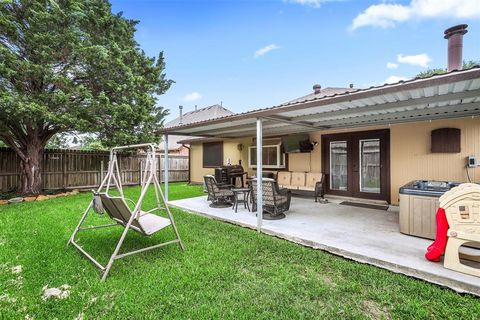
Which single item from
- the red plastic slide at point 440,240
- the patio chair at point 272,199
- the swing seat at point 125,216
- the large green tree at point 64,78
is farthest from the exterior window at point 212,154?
the red plastic slide at point 440,240

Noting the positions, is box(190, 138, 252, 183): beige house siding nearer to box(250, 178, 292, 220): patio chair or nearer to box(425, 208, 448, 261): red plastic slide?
box(250, 178, 292, 220): patio chair

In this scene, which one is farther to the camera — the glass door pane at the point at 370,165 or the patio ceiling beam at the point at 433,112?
the glass door pane at the point at 370,165

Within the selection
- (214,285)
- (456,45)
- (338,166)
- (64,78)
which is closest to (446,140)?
(456,45)

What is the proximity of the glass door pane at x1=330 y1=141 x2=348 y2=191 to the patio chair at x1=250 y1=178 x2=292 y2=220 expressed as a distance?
304 cm

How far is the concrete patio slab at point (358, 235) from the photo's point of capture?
289cm

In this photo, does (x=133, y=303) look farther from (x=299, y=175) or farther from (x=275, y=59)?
(x=275, y=59)

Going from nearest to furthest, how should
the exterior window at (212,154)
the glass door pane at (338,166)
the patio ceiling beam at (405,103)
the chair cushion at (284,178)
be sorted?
1. the patio ceiling beam at (405,103)
2. the glass door pane at (338,166)
3. the chair cushion at (284,178)
4. the exterior window at (212,154)

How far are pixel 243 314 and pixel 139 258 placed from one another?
2.05 meters

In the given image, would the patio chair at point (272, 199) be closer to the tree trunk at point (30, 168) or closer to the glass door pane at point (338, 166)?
the glass door pane at point (338, 166)

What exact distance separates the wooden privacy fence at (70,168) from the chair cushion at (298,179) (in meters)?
8.90

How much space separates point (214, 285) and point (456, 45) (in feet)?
22.6

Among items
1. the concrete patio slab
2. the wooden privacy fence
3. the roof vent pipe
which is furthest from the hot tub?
the wooden privacy fence

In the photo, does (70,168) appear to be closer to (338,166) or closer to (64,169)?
(64,169)

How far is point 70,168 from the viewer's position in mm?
10711
